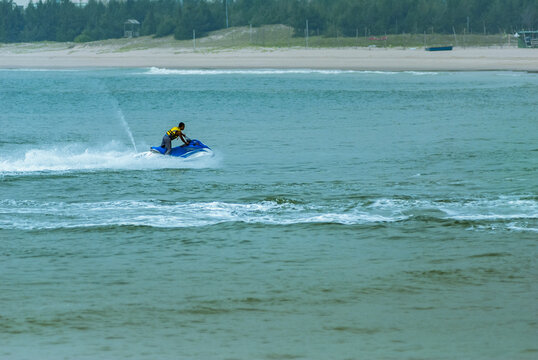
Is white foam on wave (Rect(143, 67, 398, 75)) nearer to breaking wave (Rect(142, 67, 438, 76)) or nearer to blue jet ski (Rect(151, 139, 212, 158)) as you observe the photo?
breaking wave (Rect(142, 67, 438, 76))

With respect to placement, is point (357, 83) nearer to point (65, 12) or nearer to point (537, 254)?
point (537, 254)

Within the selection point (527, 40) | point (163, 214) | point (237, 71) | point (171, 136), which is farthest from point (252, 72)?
point (163, 214)

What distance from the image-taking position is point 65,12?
468 feet

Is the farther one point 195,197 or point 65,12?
point 65,12

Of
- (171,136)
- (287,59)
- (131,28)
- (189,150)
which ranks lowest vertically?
(189,150)

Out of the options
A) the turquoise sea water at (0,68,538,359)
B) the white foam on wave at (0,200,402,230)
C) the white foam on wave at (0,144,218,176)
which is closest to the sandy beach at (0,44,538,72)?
the turquoise sea water at (0,68,538,359)

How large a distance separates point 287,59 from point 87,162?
6586cm

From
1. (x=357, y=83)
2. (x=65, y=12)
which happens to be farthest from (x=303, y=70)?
(x=65, y=12)

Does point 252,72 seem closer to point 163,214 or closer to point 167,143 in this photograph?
point 167,143

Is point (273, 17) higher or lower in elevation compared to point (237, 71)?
higher

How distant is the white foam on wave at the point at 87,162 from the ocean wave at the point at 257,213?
5.11 metres

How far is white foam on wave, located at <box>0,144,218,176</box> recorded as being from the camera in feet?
77.2

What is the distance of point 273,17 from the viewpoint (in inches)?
4806

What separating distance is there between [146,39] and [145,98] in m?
70.1
